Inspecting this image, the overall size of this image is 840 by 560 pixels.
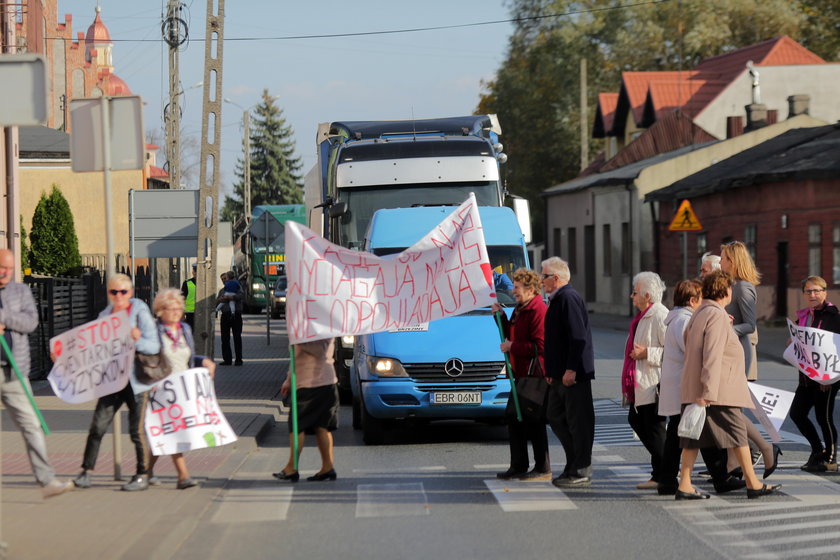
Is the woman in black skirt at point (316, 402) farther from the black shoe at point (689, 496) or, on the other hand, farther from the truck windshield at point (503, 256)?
the truck windshield at point (503, 256)

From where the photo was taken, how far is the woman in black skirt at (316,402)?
35.8 ft

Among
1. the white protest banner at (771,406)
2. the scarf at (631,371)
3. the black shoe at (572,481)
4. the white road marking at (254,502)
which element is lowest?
the white road marking at (254,502)

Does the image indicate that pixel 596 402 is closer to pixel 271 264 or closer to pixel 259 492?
pixel 259 492

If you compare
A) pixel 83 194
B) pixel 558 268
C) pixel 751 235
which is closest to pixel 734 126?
pixel 751 235

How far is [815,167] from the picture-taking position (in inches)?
1326

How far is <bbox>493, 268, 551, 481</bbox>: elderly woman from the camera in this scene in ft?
35.7

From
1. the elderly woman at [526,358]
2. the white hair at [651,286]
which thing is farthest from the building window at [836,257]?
the white hair at [651,286]

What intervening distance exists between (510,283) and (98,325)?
5.77 meters

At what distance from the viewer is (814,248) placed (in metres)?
34.8

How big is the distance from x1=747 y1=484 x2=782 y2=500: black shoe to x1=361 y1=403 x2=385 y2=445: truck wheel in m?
4.54

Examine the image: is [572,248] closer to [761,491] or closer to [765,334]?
[765,334]

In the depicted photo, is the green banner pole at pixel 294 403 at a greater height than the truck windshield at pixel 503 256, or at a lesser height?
lesser

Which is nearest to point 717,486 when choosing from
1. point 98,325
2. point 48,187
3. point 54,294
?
point 98,325

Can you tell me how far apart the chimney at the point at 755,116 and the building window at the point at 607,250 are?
6.93 meters
